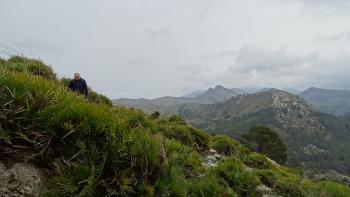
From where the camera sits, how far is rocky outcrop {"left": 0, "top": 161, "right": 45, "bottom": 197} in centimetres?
647

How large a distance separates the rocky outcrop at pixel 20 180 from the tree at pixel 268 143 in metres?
68.2

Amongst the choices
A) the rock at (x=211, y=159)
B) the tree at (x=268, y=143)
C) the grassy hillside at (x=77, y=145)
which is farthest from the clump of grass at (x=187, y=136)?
the tree at (x=268, y=143)

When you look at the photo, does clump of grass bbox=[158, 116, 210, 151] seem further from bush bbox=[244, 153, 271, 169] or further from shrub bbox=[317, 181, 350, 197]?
shrub bbox=[317, 181, 350, 197]

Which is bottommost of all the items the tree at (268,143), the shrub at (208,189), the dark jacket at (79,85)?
the tree at (268,143)

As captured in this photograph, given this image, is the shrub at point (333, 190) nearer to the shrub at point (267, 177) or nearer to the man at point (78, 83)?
the shrub at point (267, 177)

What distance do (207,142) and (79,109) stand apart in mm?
11487

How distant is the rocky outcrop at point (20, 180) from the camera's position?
6.47m

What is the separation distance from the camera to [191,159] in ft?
40.9

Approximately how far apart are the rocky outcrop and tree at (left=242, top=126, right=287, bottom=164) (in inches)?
2686

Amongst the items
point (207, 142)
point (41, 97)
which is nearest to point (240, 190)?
point (41, 97)

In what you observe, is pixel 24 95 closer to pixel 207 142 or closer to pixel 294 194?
pixel 294 194

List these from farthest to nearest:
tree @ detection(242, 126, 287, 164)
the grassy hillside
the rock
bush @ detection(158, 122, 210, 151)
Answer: tree @ detection(242, 126, 287, 164) < bush @ detection(158, 122, 210, 151) < the rock < the grassy hillside

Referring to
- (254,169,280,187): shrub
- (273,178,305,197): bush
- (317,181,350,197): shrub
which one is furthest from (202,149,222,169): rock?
(317,181,350,197): shrub

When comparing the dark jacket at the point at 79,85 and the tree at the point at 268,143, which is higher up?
the dark jacket at the point at 79,85
